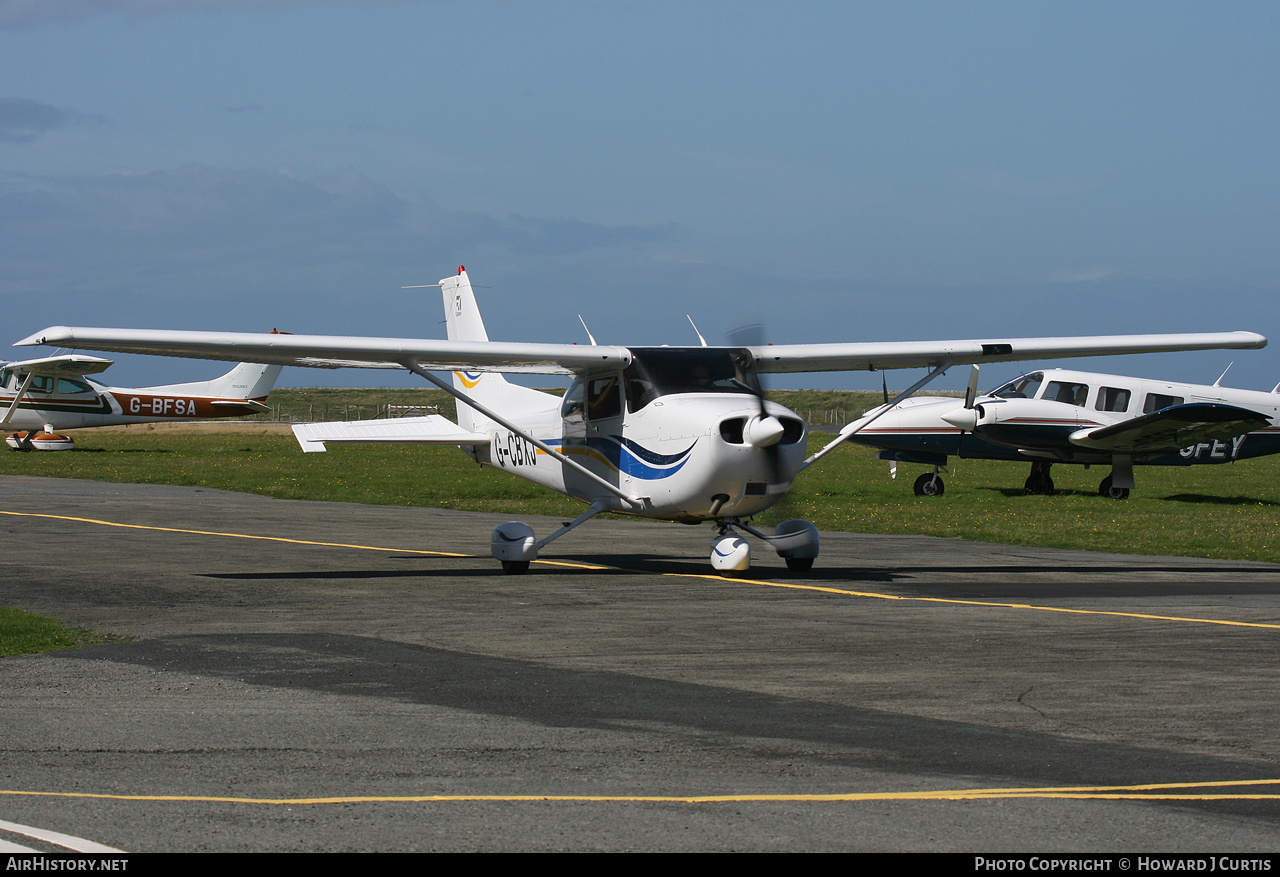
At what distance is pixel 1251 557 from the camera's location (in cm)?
1677

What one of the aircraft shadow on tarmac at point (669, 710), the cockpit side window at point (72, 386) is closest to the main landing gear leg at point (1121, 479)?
the aircraft shadow on tarmac at point (669, 710)

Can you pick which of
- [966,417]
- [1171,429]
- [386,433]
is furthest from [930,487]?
[386,433]

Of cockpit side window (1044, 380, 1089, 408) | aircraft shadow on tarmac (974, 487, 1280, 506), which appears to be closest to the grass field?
aircraft shadow on tarmac (974, 487, 1280, 506)

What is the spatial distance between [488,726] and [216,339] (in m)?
7.84

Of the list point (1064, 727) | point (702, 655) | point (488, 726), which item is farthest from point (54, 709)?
point (1064, 727)

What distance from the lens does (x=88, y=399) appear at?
4584cm

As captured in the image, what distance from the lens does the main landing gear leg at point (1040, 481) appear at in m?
29.6

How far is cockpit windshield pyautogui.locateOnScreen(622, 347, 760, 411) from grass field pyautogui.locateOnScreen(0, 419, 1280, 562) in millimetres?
1615

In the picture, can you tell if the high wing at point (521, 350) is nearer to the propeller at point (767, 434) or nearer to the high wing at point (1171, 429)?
the propeller at point (767, 434)

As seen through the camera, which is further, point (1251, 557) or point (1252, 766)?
point (1251, 557)

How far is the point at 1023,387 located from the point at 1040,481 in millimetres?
2309

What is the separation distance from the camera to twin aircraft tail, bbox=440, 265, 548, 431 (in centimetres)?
1784

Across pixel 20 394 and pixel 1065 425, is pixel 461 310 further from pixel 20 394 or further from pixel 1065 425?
→ pixel 20 394
